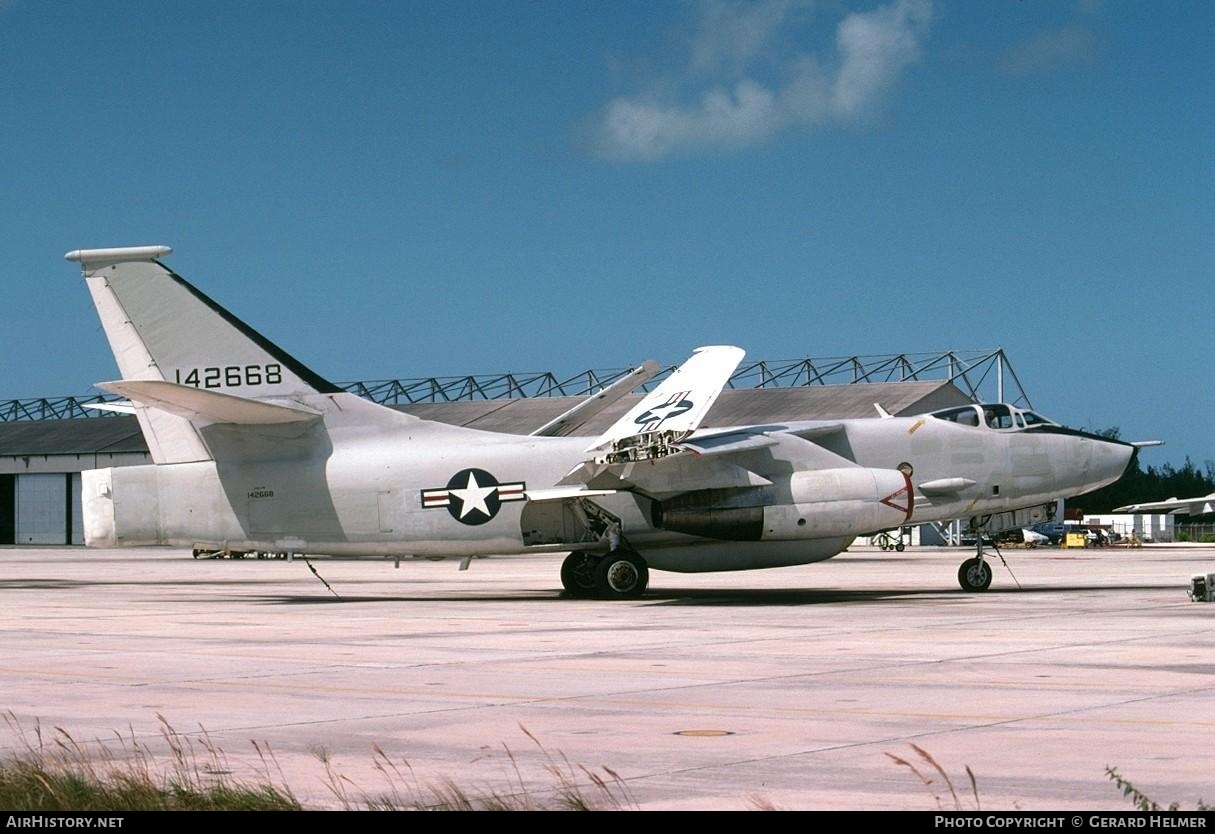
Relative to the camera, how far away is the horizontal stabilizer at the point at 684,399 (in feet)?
84.4

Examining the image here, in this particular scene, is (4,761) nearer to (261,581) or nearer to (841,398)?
(261,581)

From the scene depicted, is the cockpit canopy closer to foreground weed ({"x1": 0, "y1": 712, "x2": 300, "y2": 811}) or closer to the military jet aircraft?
the military jet aircraft

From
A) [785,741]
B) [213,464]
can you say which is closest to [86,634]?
[213,464]

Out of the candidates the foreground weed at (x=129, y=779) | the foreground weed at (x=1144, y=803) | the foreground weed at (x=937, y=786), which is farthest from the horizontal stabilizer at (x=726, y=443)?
the foreground weed at (x=1144, y=803)

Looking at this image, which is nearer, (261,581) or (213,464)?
(213,464)

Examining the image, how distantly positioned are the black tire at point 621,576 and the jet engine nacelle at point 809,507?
4.85ft

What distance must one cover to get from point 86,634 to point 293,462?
8.14 meters

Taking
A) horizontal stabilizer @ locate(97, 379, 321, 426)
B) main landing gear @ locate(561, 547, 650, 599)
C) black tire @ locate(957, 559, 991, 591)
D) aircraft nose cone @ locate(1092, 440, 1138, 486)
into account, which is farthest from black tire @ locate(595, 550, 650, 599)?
aircraft nose cone @ locate(1092, 440, 1138, 486)

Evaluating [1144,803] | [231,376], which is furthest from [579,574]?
[1144,803]

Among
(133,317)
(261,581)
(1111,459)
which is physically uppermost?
(133,317)

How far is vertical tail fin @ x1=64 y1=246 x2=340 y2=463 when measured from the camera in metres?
27.4

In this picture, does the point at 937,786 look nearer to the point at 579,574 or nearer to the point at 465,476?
the point at 465,476

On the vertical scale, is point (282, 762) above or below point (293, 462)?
below
